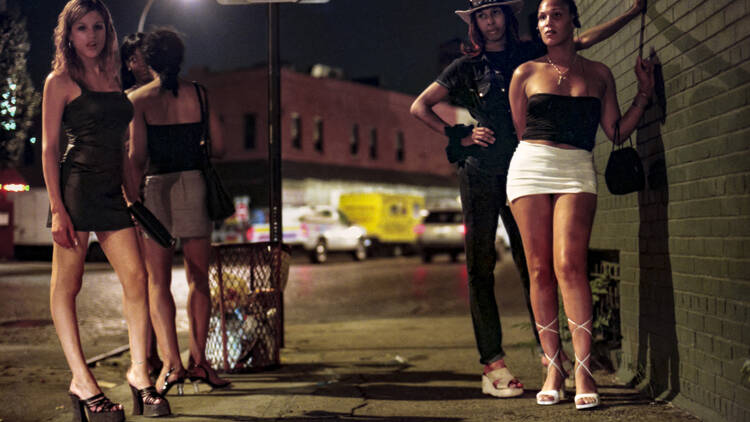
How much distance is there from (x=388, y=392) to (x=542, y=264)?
1449 mm

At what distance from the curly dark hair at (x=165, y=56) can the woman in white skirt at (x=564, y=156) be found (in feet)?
7.06

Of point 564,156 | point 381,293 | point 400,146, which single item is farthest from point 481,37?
point 400,146

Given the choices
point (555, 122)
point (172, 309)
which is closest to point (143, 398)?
point (172, 309)

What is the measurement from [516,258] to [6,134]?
10.7 ft

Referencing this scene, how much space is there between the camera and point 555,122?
4.55m

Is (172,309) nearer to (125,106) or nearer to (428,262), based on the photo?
(125,106)

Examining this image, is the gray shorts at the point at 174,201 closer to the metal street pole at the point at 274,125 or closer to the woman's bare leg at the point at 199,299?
the woman's bare leg at the point at 199,299

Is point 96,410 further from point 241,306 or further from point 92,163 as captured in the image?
point 241,306

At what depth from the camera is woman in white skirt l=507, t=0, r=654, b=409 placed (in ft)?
14.9

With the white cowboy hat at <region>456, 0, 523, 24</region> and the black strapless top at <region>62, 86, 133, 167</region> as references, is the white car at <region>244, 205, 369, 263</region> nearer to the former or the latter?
the white cowboy hat at <region>456, 0, 523, 24</region>

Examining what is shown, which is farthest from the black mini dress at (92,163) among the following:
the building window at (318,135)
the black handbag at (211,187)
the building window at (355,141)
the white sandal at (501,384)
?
the building window at (355,141)

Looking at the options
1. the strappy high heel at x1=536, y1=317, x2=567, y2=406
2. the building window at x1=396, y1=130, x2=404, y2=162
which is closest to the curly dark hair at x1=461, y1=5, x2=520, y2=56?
the strappy high heel at x1=536, y1=317, x2=567, y2=406

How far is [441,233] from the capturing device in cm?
2622

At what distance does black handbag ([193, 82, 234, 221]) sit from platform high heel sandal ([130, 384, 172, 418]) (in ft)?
4.29
